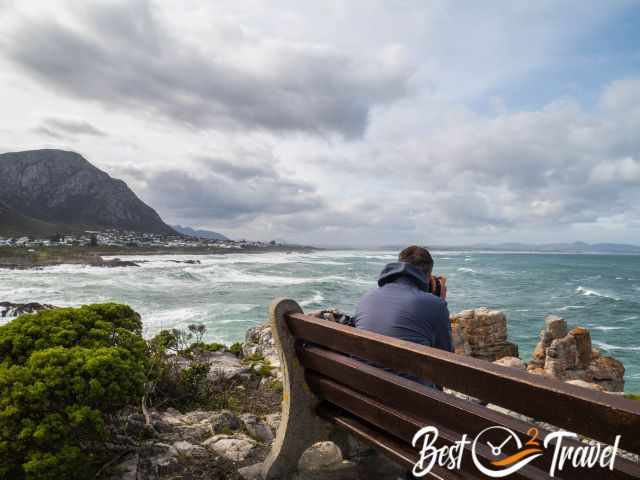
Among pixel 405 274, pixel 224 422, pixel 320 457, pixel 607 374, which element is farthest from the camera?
pixel 607 374

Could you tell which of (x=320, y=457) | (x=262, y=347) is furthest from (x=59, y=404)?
(x=262, y=347)

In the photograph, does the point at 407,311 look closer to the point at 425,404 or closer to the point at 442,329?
the point at 442,329

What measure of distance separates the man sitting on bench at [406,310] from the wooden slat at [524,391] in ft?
1.67

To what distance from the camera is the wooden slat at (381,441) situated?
74.4 inches

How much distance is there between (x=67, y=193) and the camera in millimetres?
159625

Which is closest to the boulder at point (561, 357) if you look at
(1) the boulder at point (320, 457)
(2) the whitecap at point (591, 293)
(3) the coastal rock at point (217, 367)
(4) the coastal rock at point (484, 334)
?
(4) the coastal rock at point (484, 334)

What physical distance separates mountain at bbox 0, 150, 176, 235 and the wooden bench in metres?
148

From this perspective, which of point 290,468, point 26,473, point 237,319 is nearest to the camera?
point 26,473

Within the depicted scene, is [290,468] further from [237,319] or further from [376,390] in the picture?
[237,319]

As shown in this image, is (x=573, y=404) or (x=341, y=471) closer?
(x=573, y=404)

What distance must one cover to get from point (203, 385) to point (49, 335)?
2286 millimetres

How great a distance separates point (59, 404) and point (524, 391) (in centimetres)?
289

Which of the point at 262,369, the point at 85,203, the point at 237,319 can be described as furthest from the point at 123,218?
the point at 262,369

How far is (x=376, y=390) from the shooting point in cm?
211
